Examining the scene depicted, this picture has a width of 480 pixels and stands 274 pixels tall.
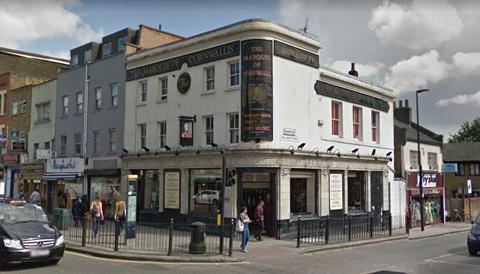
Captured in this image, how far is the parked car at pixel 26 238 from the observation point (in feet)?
40.4

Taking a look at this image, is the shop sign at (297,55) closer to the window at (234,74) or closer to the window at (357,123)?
the window at (234,74)

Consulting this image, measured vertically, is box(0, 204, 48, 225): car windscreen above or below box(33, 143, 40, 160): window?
below

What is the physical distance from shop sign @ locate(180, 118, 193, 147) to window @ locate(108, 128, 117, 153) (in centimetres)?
632

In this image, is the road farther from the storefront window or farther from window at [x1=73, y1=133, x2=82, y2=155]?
window at [x1=73, y1=133, x2=82, y2=155]

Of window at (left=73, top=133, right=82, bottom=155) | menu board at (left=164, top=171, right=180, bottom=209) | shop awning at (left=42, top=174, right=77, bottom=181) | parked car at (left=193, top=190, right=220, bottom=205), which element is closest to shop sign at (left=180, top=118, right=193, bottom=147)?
menu board at (left=164, top=171, right=180, bottom=209)

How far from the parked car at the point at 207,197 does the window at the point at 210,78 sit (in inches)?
197

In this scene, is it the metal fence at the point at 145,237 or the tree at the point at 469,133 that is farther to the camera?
the tree at the point at 469,133

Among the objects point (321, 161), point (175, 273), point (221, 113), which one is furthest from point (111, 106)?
point (175, 273)

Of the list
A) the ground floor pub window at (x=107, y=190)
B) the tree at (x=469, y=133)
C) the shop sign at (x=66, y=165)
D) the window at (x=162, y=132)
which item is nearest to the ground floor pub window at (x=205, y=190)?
the window at (x=162, y=132)

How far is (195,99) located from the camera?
2478 cm

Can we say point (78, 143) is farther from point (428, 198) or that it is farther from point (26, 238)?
point (428, 198)

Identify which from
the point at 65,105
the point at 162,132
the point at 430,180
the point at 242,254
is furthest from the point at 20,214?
the point at 430,180

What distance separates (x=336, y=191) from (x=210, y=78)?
8691 mm

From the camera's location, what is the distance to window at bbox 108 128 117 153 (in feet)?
95.7
